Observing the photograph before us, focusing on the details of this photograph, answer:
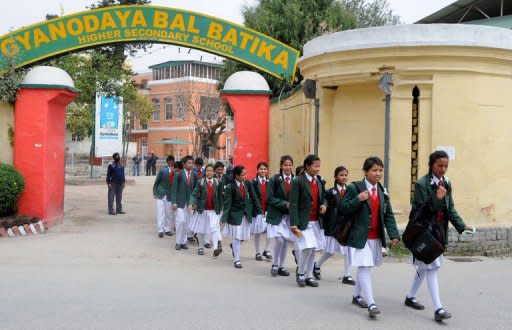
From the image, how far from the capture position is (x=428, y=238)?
6.23 meters

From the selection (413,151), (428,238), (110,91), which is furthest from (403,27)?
(110,91)

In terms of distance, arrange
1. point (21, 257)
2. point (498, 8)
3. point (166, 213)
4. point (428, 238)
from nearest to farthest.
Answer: point (428, 238), point (21, 257), point (166, 213), point (498, 8)

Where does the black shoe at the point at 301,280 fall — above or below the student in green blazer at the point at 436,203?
below

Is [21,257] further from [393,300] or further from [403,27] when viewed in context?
[403,27]

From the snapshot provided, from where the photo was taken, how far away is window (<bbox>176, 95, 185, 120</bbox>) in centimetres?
5294

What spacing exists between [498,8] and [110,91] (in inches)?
637

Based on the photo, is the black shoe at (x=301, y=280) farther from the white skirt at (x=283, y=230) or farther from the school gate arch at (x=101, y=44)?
the school gate arch at (x=101, y=44)

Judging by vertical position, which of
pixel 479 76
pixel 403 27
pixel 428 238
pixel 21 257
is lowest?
pixel 21 257

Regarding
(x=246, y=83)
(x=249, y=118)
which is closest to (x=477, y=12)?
(x=246, y=83)

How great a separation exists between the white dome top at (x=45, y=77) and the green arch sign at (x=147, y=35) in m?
0.69

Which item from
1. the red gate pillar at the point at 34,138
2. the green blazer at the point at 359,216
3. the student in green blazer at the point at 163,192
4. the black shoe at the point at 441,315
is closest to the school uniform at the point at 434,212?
the black shoe at the point at 441,315

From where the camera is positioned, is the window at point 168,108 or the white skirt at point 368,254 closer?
the white skirt at point 368,254

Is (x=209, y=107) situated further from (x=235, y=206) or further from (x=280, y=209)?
(x=280, y=209)

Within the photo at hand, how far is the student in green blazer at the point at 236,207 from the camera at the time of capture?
977 cm
